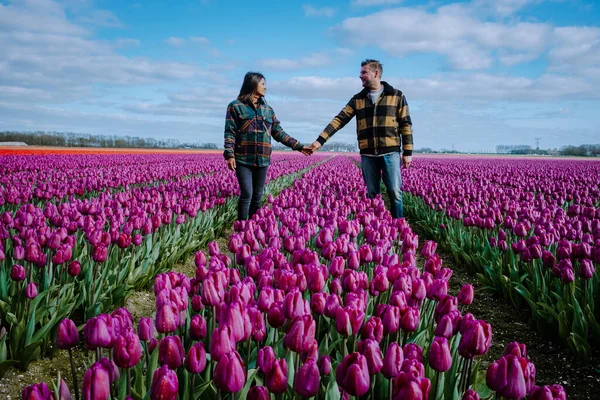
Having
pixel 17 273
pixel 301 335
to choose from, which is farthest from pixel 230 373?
pixel 17 273

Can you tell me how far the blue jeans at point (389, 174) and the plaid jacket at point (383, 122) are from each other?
4.8 inches

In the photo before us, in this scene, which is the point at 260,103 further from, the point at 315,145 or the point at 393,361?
the point at 393,361

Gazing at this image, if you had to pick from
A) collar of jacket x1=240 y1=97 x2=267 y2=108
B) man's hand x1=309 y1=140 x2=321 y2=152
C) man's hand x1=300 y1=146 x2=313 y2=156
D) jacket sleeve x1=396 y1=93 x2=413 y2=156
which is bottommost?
man's hand x1=300 y1=146 x2=313 y2=156

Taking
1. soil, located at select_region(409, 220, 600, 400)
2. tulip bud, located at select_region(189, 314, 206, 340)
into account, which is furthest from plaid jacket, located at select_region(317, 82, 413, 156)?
tulip bud, located at select_region(189, 314, 206, 340)

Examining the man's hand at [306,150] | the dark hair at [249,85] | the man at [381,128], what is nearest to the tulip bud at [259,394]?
the dark hair at [249,85]

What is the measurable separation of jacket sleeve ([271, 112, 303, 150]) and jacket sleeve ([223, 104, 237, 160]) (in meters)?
0.66

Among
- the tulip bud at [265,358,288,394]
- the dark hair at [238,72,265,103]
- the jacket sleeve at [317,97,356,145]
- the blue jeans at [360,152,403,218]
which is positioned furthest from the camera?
the jacket sleeve at [317,97,356,145]

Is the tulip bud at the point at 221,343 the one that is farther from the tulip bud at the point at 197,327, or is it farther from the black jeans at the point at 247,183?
the black jeans at the point at 247,183

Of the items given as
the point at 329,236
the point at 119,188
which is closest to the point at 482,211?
the point at 329,236

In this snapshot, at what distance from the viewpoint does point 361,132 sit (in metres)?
6.08

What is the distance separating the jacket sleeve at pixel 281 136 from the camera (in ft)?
20.5

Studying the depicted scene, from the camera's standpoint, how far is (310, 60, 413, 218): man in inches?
229

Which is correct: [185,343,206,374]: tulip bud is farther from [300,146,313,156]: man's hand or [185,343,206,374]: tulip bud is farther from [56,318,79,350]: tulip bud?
[300,146,313,156]: man's hand

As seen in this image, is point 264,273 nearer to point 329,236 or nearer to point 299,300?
point 299,300
